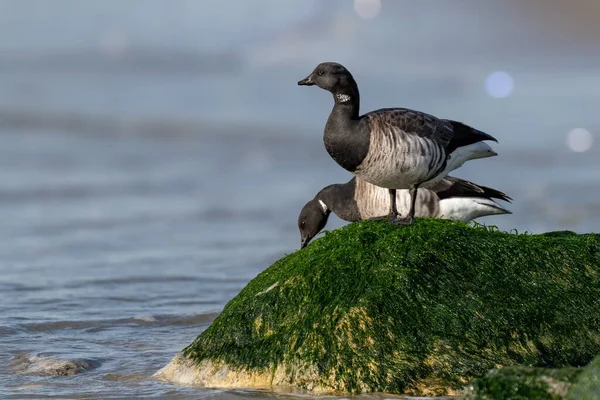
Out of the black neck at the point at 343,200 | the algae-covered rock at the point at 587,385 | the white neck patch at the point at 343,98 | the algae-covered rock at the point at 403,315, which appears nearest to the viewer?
the algae-covered rock at the point at 587,385

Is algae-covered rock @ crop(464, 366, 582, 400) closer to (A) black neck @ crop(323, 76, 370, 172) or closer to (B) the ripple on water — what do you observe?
(A) black neck @ crop(323, 76, 370, 172)

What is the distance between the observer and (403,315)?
6.50 m

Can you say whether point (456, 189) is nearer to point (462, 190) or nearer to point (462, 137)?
point (462, 190)

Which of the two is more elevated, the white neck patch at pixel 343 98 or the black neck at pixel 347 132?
the white neck patch at pixel 343 98

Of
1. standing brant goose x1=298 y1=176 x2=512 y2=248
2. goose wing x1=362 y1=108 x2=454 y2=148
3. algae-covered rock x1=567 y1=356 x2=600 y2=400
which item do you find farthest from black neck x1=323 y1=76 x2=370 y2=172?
algae-covered rock x1=567 y1=356 x2=600 y2=400

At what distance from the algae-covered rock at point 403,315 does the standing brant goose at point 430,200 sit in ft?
10.8

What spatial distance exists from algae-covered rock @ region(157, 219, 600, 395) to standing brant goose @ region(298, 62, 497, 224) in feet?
2.35

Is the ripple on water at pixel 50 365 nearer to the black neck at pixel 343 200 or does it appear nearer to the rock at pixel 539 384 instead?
the rock at pixel 539 384

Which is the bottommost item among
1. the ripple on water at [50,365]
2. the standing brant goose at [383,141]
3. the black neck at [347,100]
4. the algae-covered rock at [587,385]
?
the algae-covered rock at [587,385]

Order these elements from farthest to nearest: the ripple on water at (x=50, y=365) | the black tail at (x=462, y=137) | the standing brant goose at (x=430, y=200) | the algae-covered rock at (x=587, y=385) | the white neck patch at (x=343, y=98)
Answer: the standing brant goose at (x=430, y=200)
the black tail at (x=462, y=137)
the white neck patch at (x=343, y=98)
the ripple on water at (x=50, y=365)
the algae-covered rock at (x=587, y=385)

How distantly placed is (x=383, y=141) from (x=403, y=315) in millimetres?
1868

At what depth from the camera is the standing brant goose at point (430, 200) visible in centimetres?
1072

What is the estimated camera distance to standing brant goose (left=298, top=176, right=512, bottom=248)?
1072 centimetres

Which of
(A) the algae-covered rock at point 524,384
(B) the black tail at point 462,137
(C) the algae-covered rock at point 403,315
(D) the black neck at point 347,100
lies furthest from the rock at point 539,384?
(B) the black tail at point 462,137
